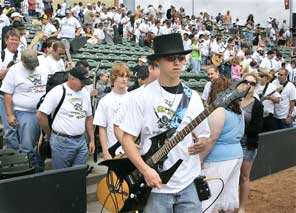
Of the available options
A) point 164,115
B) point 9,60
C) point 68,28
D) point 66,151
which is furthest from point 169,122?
point 68,28

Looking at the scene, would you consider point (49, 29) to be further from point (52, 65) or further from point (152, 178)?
point (152, 178)

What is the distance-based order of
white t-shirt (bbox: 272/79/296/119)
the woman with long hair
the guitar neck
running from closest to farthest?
1. the guitar neck
2. the woman with long hair
3. white t-shirt (bbox: 272/79/296/119)

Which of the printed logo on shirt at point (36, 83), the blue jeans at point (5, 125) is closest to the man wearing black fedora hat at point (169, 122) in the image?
the printed logo on shirt at point (36, 83)

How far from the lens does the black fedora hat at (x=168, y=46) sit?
3893 mm

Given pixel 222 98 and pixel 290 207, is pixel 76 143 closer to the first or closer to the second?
pixel 222 98

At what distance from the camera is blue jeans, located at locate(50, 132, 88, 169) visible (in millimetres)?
6234

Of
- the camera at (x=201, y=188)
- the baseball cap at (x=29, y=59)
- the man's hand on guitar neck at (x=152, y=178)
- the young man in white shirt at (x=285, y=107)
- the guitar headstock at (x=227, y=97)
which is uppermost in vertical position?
the baseball cap at (x=29, y=59)

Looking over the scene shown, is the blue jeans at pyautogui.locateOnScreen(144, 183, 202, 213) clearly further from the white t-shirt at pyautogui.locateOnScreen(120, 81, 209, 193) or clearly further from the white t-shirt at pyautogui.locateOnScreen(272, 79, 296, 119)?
the white t-shirt at pyautogui.locateOnScreen(272, 79, 296, 119)

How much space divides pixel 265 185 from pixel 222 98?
17.8 feet

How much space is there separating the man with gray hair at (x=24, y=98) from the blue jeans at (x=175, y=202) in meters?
3.00

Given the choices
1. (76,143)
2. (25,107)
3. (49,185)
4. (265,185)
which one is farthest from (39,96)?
(265,185)

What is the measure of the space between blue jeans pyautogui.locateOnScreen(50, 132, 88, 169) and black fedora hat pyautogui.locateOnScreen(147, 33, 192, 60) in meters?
2.55

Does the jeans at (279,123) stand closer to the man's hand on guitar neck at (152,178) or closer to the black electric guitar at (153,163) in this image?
the black electric guitar at (153,163)

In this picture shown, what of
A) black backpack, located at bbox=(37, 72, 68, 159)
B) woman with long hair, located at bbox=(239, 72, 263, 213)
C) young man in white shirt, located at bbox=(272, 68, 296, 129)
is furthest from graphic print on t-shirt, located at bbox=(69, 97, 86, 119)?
young man in white shirt, located at bbox=(272, 68, 296, 129)
